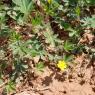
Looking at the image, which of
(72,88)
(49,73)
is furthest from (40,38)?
(72,88)

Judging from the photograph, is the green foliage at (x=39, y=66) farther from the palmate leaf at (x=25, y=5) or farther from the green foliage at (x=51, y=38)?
the palmate leaf at (x=25, y=5)

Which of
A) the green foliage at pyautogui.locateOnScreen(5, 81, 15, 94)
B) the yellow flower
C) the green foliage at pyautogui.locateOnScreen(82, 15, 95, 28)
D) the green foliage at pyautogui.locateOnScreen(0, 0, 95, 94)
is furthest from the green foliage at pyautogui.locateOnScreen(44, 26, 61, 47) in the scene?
the green foliage at pyautogui.locateOnScreen(5, 81, 15, 94)

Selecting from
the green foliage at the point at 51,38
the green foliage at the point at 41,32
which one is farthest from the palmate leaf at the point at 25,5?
the green foliage at the point at 51,38

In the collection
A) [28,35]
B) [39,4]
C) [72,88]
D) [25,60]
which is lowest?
[72,88]

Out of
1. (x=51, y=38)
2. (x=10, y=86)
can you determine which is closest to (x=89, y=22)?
(x=51, y=38)

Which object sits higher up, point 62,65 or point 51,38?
point 51,38

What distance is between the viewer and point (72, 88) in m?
3.02

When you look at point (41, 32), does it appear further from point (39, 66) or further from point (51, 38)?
point (39, 66)

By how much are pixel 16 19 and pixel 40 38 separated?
0.28 metres

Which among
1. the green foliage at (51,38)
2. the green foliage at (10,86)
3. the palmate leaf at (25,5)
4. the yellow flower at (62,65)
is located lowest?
the green foliage at (10,86)

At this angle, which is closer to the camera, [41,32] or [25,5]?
[25,5]

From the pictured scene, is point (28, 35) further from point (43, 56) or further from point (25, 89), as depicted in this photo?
point (25, 89)

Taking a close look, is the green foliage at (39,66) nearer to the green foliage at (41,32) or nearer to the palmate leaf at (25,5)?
the green foliage at (41,32)

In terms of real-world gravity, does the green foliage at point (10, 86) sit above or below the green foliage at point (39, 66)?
below
